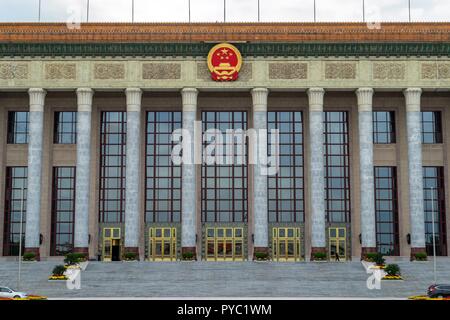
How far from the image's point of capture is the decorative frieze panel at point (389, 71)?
160ft

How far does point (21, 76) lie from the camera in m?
48.9

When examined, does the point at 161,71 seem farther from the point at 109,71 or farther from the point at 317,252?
the point at 317,252

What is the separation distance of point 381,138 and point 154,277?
2317cm

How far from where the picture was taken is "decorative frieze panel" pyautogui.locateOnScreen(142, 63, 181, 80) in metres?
48.9

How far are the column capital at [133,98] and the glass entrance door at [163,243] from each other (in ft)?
32.2

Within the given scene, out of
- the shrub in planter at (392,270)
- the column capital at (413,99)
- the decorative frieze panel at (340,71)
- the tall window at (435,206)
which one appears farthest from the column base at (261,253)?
the column capital at (413,99)

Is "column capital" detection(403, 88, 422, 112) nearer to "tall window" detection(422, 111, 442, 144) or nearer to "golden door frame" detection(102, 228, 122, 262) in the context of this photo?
"tall window" detection(422, 111, 442, 144)

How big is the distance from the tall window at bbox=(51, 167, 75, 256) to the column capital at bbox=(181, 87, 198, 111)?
10.9 metres

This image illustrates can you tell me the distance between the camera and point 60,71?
161ft

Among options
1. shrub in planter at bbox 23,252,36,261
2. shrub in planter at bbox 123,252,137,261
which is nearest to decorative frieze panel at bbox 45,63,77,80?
shrub in planter at bbox 23,252,36,261

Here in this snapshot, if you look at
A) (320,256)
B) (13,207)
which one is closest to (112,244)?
(13,207)

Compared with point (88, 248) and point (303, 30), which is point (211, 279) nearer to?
point (88, 248)

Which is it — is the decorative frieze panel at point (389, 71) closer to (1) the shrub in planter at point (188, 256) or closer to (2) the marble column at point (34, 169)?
(1) the shrub in planter at point (188, 256)
